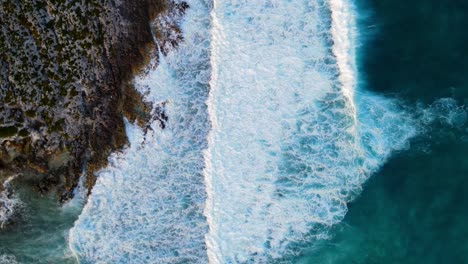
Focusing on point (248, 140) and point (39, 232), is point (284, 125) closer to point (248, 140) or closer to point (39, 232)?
point (248, 140)

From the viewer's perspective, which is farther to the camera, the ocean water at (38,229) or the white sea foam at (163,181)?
the ocean water at (38,229)

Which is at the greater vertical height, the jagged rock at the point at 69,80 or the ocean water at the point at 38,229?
the jagged rock at the point at 69,80

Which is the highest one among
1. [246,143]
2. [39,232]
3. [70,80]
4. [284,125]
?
[70,80]

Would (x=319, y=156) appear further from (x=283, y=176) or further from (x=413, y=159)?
(x=413, y=159)

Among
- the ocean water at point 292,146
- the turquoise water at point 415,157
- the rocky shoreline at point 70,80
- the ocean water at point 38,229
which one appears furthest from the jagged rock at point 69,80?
the turquoise water at point 415,157

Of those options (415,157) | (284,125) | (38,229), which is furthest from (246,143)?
(38,229)

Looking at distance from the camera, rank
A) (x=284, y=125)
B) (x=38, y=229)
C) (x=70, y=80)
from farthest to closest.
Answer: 1. (x=38, y=229)
2. (x=70, y=80)
3. (x=284, y=125)

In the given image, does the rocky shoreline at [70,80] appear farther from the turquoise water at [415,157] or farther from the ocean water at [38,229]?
the turquoise water at [415,157]

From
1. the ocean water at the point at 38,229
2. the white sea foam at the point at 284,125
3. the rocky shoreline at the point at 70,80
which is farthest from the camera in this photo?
the ocean water at the point at 38,229
